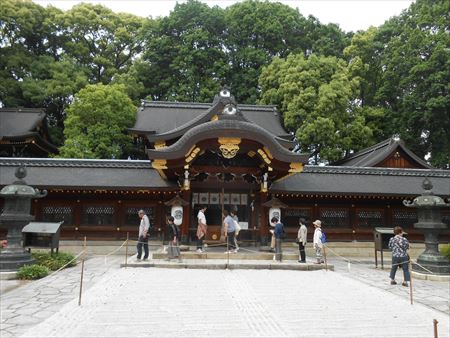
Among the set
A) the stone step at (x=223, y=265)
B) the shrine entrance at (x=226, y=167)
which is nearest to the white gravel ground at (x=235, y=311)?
the stone step at (x=223, y=265)

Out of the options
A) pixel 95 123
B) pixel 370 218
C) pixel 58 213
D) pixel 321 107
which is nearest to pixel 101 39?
pixel 95 123

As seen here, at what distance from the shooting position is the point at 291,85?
28.8 m

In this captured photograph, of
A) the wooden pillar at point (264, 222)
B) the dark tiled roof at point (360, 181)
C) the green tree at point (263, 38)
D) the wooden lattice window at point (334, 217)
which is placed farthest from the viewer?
the green tree at point (263, 38)

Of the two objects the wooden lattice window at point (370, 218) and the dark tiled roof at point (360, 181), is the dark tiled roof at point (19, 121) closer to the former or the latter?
the dark tiled roof at point (360, 181)

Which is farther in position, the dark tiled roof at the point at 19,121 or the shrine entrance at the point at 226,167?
the dark tiled roof at the point at 19,121

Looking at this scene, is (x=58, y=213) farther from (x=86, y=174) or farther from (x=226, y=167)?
(x=226, y=167)

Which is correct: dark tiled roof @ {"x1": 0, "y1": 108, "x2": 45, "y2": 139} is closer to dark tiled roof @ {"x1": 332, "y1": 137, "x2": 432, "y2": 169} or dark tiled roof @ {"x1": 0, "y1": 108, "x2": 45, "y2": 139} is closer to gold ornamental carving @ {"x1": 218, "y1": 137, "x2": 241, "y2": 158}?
gold ornamental carving @ {"x1": 218, "y1": 137, "x2": 241, "y2": 158}

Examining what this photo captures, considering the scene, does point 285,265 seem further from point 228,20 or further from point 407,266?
point 228,20

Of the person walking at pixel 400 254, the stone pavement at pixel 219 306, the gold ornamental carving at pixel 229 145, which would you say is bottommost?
the stone pavement at pixel 219 306

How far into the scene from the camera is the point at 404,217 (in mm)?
19328

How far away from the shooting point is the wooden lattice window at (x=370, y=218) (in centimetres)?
1912

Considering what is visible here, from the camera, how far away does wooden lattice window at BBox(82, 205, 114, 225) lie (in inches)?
704

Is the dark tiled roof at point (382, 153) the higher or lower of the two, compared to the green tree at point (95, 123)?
lower

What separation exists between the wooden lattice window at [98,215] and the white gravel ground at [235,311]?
298 inches
